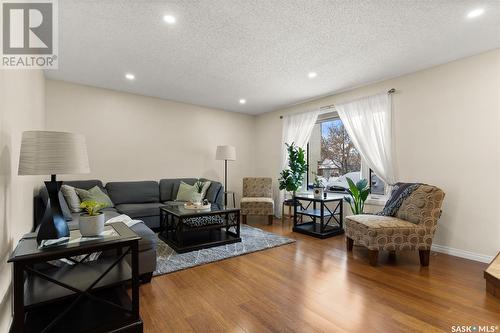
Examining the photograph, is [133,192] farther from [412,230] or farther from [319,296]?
[412,230]

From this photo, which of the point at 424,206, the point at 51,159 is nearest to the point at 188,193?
the point at 51,159

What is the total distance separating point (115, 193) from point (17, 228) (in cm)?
240

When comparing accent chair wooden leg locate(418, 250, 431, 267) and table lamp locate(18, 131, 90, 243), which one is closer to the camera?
table lamp locate(18, 131, 90, 243)

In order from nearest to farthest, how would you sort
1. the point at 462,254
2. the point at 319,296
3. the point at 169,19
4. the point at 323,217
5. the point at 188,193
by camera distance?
the point at 319,296 → the point at 169,19 → the point at 462,254 → the point at 323,217 → the point at 188,193

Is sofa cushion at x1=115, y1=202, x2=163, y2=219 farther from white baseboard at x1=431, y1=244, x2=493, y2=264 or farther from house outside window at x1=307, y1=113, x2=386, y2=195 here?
white baseboard at x1=431, y1=244, x2=493, y2=264

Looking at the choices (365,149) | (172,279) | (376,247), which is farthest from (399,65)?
(172,279)

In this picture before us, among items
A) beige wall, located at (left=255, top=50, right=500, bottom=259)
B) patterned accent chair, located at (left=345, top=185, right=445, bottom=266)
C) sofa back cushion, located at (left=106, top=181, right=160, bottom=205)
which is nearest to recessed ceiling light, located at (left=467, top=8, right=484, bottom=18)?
beige wall, located at (left=255, top=50, right=500, bottom=259)

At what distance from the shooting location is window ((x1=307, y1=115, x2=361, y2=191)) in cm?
450

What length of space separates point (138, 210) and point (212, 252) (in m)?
1.61

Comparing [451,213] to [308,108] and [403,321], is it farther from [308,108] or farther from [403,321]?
[308,108]

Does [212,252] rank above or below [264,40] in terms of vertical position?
below

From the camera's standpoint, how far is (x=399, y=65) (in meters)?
3.28

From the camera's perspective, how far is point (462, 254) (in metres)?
3.06

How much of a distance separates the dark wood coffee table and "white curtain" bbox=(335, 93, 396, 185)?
2.34 m
